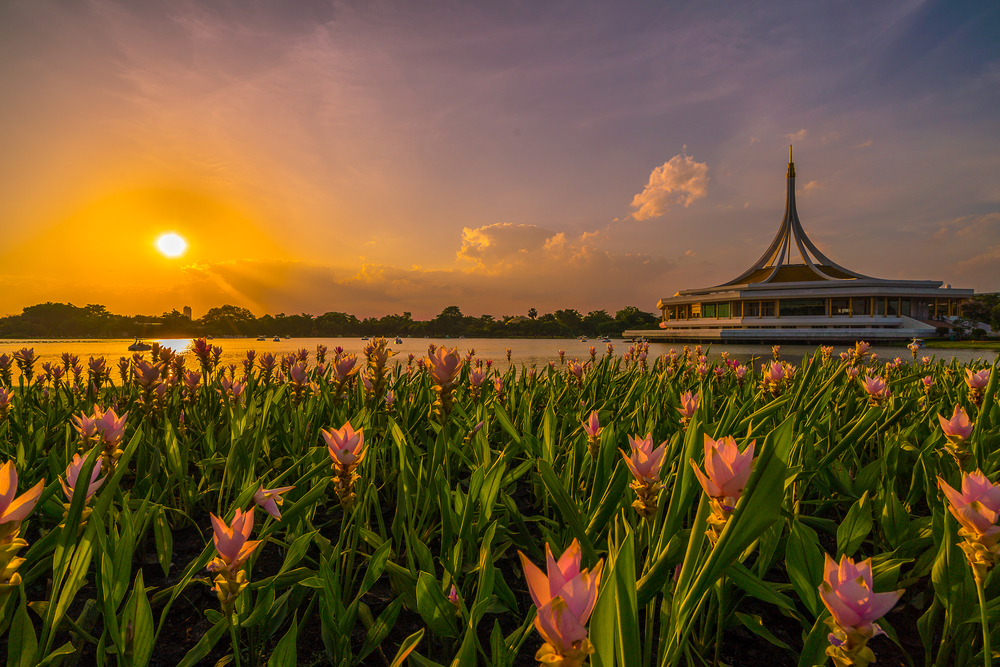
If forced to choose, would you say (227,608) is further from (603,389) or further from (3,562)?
(603,389)

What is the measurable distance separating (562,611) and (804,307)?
58814mm

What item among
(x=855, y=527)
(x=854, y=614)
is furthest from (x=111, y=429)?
(x=855, y=527)

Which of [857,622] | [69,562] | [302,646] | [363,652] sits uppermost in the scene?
[857,622]

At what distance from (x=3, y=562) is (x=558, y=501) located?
1.07m

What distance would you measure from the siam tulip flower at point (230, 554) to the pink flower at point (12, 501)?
0.28 m

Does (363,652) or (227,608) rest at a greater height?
(227,608)

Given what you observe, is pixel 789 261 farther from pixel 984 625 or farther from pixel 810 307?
pixel 984 625

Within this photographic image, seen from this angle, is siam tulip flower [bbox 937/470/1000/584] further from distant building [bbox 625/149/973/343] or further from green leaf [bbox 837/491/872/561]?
distant building [bbox 625/149/973/343]

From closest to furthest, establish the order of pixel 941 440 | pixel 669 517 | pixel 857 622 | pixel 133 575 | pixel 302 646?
pixel 857 622 < pixel 669 517 < pixel 302 646 < pixel 133 575 < pixel 941 440

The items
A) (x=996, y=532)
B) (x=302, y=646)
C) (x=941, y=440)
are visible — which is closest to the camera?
(x=996, y=532)

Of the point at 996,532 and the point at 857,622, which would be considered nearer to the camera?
the point at 857,622

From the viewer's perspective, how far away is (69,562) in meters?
1.13

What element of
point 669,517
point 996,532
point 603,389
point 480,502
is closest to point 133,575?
point 480,502

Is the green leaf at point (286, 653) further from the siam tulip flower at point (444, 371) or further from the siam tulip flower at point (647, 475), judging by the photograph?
the siam tulip flower at point (444, 371)
